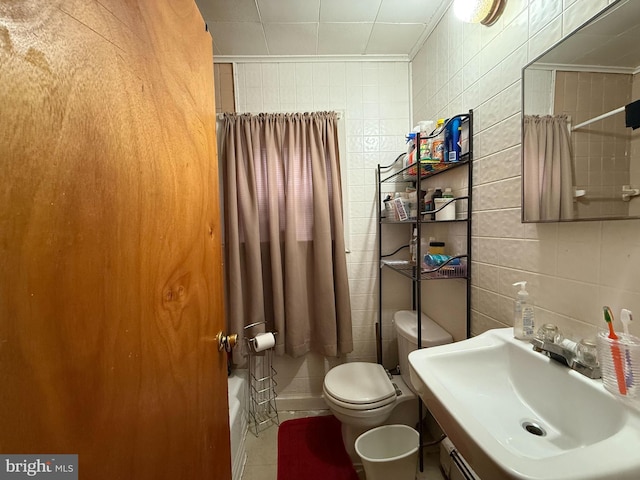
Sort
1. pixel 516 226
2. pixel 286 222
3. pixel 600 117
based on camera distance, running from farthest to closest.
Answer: pixel 286 222, pixel 516 226, pixel 600 117

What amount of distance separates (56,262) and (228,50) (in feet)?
6.12

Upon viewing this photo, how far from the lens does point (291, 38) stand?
1.56 m

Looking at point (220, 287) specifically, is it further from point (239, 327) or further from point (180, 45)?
point (239, 327)

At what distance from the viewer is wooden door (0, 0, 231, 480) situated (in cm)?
28

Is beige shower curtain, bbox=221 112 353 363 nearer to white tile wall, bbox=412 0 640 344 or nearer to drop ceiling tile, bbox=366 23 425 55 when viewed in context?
drop ceiling tile, bbox=366 23 425 55

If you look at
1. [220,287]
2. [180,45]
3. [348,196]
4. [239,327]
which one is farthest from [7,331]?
[348,196]

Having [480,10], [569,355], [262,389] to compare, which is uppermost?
[480,10]

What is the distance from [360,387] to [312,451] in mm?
530

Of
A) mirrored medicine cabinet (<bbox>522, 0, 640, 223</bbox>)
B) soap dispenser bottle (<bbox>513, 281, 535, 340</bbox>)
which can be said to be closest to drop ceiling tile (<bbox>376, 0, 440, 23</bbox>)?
mirrored medicine cabinet (<bbox>522, 0, 640, 223</bbox>)

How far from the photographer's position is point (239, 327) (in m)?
1.67

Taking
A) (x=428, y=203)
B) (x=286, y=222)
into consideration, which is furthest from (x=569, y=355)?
(x=286, y=222)

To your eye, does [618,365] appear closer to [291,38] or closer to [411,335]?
[411,335]

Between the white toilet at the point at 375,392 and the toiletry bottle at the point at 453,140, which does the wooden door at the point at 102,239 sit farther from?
the toiletry bottle at the point at 453,140

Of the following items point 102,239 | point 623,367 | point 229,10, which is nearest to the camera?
point 102,239
